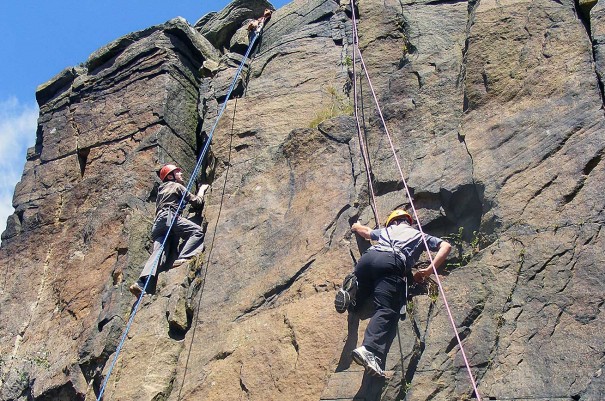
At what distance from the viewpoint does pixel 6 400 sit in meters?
12.1

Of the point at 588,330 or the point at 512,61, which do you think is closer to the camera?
the point at 588,330

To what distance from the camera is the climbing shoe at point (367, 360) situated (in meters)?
8.32

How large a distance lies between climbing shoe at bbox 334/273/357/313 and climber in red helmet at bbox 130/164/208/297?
3.12m

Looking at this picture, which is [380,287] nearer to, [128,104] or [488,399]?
[488,399]

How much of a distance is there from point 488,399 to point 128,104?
918 centimetres

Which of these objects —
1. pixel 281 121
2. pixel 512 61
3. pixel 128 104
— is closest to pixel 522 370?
pixel 512 61

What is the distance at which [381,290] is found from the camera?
348 inches

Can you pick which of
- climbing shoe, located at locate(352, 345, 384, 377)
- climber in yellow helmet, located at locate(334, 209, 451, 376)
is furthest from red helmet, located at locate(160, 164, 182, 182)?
climbing shoe, located at locate(352, 345, 384, 377)

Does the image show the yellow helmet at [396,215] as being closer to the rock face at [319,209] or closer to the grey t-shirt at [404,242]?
the grey t-shirt at [404,242]

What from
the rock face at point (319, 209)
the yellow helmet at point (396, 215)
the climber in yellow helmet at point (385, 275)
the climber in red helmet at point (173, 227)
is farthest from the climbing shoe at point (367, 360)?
the climber in red helmet at point (173, 227)

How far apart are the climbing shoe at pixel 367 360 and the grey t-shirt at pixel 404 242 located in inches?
43.3

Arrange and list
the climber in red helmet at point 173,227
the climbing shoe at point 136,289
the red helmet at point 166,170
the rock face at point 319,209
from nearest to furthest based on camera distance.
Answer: the rock face at point 319,209 → the climbing shoe at point 136,289 → the climber in red helmet at point 173,227 → the red helmet at point 166,170

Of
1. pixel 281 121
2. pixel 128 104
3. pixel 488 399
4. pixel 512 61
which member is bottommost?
pixel 488 399

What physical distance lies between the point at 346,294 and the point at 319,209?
80.7 inches
